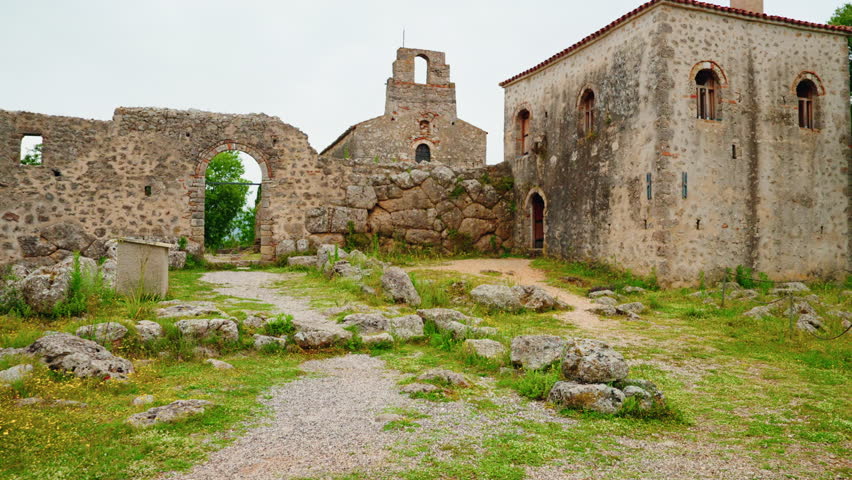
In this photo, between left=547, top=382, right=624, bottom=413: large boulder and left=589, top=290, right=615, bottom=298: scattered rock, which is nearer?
left=547, top=382, right=624, bottom=413: large boulder

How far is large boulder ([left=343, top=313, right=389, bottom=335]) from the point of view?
8.23m

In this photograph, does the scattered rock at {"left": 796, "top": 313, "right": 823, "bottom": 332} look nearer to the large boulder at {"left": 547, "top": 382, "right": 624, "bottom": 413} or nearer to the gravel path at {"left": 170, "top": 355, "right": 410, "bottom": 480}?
the large boulder at {"left": 547, "top": 382, "right": 624, "bottom": 413}

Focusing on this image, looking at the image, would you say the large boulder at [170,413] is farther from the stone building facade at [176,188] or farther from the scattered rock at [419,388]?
the stone building facade at [176,188]

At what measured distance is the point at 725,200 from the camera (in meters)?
13.7

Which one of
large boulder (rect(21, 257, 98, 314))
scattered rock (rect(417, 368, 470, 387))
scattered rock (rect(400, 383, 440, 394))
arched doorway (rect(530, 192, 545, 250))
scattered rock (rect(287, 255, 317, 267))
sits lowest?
scattered rock (rect(400, 383, 440, 394))

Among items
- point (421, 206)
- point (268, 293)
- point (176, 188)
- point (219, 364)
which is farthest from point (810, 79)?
point (176, 188)

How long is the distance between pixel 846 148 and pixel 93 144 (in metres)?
19.3

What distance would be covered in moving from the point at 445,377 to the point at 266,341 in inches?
101

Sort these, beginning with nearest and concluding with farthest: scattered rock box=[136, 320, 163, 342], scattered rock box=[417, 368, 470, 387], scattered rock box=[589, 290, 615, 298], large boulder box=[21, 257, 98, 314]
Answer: scattered rock box=[417, 368, 470, 387] < scattered rock box=[136, 320, 163, 342] < large boulder box=[21, 257, 98, 314] < scattered rock box=[589, 290, 615, 298]

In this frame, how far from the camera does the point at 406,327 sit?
833cm

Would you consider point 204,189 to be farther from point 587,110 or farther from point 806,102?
point 806,102

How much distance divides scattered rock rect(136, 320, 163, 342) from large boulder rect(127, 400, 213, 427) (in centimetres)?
235

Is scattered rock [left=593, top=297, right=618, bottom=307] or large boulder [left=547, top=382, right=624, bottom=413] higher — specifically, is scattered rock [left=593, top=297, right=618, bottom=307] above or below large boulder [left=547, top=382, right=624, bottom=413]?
above

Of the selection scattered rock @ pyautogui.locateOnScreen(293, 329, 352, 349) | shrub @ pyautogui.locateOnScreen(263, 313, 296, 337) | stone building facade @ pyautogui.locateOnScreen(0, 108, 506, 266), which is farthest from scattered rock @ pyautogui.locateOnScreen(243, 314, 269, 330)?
stone building facade @ pyautogui.locateOnScreen(0, 108, 506, 266)
